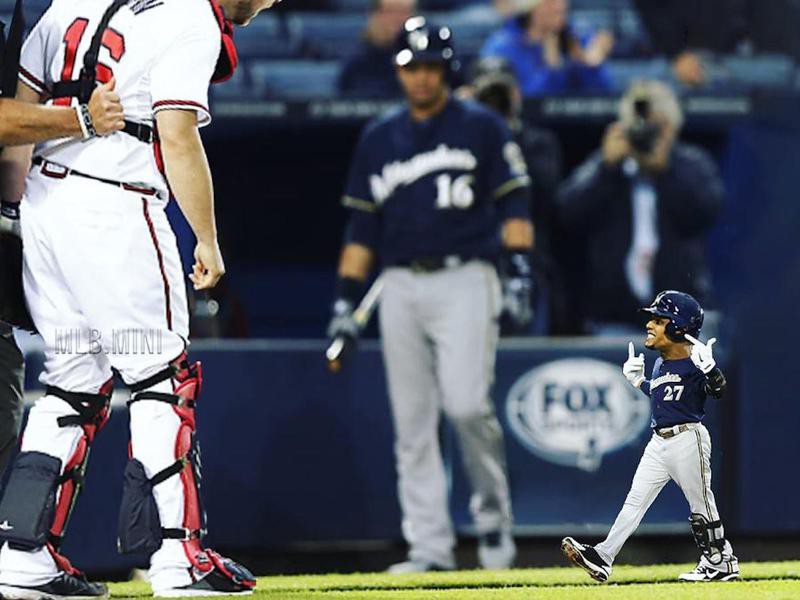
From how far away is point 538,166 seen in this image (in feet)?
24.6

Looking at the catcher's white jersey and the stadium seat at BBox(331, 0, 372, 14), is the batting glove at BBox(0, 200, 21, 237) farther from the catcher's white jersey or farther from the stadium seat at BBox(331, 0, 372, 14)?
the stadium seat at BBox(331, 0, 372, 14)

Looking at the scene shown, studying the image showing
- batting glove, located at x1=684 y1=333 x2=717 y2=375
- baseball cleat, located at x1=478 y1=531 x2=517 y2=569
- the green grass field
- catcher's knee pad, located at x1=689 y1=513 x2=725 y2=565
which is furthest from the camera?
baseball cleat, located at x1=478 y1=531 x2=517 y2=569

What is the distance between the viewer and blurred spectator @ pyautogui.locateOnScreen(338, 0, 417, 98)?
8062 mm

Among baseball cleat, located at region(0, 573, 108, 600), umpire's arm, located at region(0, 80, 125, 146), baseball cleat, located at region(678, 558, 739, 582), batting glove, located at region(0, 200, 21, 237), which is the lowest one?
baseball cleat, located at region(0, 573, 108, 600)

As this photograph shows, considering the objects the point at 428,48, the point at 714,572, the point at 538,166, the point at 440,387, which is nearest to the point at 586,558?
the point at 714,572

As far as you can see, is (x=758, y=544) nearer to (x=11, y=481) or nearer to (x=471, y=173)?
(x=471, y=173)

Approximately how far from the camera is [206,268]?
382 cm

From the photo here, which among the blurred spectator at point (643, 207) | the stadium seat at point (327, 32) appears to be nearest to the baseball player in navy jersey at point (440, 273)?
the blurred spectator at point (643, 207)

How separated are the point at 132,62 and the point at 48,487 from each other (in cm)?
104

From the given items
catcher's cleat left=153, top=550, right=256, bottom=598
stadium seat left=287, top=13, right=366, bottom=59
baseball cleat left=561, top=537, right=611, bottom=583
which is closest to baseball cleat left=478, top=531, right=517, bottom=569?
catcher's cleat left=153, top=550, right=256, bottom=598

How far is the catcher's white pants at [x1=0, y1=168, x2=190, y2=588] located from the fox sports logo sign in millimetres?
3180

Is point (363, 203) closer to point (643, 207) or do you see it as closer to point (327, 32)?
point (643, 207)

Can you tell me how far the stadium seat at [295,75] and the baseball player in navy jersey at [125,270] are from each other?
14.1ft

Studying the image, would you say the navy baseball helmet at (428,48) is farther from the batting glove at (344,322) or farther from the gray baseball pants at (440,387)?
the batting glove at (344,322)
